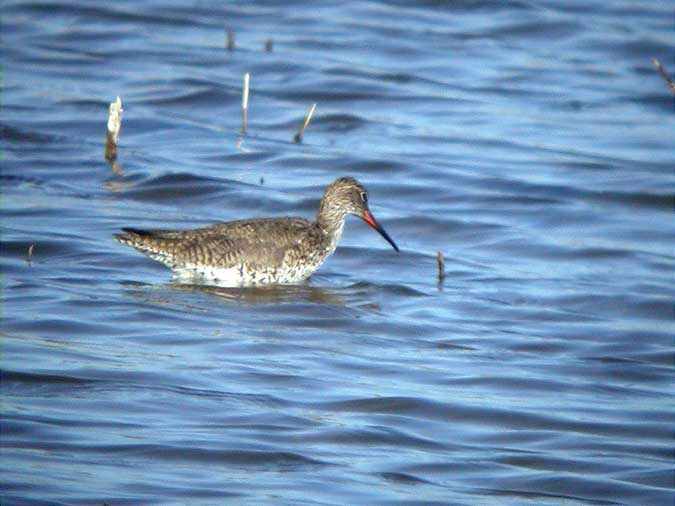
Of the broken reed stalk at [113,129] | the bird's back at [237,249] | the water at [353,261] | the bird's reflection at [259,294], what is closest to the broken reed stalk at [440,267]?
the water at [353,261]

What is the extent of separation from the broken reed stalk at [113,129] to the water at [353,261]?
117 millimetres

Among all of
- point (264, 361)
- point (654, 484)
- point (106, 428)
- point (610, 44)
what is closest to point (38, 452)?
point (106, 428)

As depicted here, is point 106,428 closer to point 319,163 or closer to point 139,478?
point 139,478

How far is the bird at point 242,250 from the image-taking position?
11.9 m

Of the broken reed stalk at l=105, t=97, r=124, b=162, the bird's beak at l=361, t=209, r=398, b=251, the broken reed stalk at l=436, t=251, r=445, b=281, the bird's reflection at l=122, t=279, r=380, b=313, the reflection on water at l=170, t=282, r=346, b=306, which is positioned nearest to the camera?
the bird's reflection at l=122, t=279, r=380, b=313

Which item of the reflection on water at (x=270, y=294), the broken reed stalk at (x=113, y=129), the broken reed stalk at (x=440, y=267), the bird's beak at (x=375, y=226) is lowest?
the reflection on water at (x=270, y=294)

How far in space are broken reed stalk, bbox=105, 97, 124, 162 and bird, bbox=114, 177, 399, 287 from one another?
290 cm

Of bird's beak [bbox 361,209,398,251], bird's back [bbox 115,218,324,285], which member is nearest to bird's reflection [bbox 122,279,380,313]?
bird's back [bbox 115,218,324,285]

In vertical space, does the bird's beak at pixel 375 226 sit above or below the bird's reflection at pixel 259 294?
above

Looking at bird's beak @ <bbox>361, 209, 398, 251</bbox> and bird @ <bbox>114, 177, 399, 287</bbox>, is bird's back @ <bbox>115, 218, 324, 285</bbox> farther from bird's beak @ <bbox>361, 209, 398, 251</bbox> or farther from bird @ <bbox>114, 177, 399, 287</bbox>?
bird's beak @ <bbox>361, 209, 398, 251</bbox>

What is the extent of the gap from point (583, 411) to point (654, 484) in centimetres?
124

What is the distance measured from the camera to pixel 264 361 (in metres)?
10.1

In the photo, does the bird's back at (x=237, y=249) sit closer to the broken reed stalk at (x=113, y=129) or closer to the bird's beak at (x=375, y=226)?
the bird's beak at (x=375, y=226)

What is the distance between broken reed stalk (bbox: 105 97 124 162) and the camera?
14.8 metres
